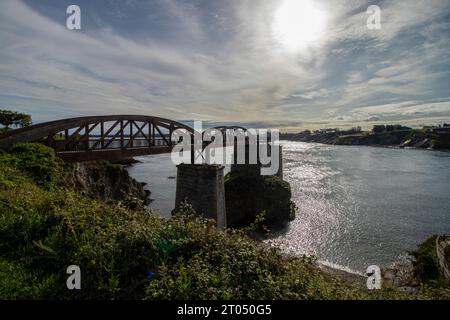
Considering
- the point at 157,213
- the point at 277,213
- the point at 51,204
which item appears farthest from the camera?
the point at 277,213

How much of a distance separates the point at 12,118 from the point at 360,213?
133 ft

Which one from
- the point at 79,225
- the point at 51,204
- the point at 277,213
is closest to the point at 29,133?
the point at 51,204

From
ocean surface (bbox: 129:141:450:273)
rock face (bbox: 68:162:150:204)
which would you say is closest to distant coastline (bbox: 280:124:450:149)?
ocean surface (bbox: 129:141:450:273)

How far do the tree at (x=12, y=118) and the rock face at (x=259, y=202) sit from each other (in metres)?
22.1

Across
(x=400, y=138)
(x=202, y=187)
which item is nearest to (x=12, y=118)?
(x=202, y=187)

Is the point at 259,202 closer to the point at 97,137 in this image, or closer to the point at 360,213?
the point at 360,213

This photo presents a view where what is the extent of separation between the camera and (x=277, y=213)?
31.4 meters

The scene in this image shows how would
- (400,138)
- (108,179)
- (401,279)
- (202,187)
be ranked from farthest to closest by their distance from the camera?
(400,138) < (108,179) < (202,187) < (401,279)

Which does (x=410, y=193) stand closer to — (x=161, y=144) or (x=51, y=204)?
(x=161, y=144)

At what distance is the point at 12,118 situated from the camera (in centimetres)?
2280

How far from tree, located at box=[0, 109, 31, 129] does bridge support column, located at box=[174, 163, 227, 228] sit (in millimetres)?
16147
